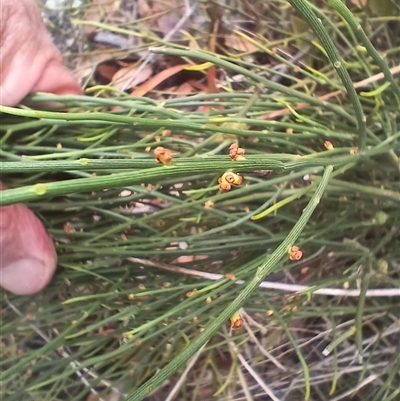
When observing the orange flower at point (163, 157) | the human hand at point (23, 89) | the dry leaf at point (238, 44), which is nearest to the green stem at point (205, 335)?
the orange flower at point (163, 157)

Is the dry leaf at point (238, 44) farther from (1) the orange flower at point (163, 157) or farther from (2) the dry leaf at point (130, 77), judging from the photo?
(1) the orange flower at point (163, 157)

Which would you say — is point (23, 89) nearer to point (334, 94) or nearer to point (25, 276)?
point (25, 276)

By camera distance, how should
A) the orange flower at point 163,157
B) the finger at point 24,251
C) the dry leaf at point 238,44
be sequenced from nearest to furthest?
the orange flower at point 163,157, the finger at point 24,251, the dry leaf at point 238,44

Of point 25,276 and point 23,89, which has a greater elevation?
point 23,89

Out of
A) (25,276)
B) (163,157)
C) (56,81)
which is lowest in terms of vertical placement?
(25,276)

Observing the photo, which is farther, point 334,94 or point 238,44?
point 238,44

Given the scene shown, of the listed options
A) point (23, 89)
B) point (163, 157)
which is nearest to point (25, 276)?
point (23, 89)

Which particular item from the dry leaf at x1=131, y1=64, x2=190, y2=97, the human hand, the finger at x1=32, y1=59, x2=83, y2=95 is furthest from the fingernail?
the dry leaf at x1=131, y1=64, x2=190, y2=97

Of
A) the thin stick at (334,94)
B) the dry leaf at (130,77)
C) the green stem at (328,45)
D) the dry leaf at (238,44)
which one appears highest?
the green stem at (328,45)

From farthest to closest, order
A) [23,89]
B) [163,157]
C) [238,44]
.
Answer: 1. [238,44]
2. [23,89]
3. [163,157]
